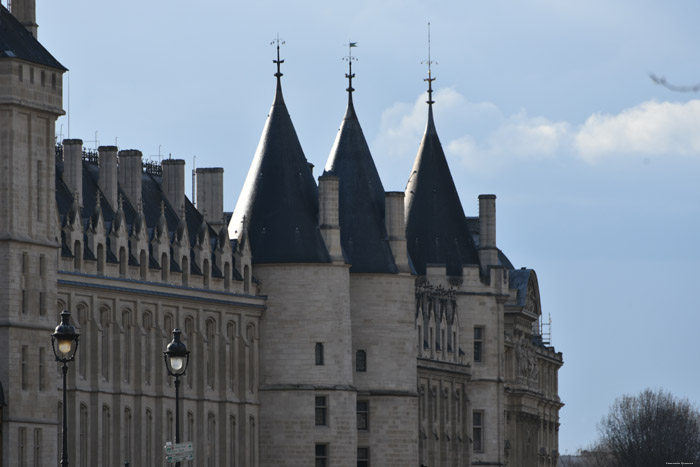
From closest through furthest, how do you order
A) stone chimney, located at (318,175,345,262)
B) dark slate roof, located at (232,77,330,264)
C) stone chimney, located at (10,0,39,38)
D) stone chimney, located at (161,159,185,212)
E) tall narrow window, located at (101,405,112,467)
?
stone chimney, located at (10,0,39,38) → tall narrow window, located at (101,405,112,467) → stone chimney, located at (161,159,185,212) → dark slate roof, located at (232,77,330,264) → stone chimney, located at (318,175,345,262)

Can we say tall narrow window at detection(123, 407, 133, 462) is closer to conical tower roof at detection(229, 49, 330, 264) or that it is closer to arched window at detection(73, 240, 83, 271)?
arched window at detection(73, 240, 83, 271)

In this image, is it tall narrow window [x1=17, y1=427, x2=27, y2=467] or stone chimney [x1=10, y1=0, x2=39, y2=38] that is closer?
tall narrow window [x1=17, y1=427, x2=27, y2=467]

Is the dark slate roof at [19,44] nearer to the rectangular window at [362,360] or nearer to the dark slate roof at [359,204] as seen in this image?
the dark slate roof at [359,204]

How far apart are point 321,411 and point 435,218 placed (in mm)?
18380

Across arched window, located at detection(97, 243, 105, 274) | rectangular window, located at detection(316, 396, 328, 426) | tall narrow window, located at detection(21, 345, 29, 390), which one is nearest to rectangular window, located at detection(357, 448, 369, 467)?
rectangular window, located at detection(316, 396, 328, 426)

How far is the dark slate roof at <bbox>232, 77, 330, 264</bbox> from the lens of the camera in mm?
101312

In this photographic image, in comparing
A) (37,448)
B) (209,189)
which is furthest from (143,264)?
(37,448)

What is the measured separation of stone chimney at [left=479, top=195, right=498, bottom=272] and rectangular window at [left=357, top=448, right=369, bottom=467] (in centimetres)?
1674

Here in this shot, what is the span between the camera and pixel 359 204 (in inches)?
4171

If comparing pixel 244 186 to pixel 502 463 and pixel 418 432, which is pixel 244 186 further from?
pixel 502 463

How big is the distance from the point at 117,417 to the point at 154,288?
528cm

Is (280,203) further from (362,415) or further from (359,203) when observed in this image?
(362,415)

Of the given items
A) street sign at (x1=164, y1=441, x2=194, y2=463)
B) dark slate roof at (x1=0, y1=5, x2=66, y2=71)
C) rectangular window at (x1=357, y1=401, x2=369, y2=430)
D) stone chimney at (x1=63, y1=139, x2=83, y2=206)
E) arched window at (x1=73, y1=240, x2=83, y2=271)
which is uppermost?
dark slate roof at (x1=0, y1=5, x2=66, y2=71)

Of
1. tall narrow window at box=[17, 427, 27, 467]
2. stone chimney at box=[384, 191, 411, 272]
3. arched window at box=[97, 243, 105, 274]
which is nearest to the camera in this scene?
tall narrow window at box=[17, 427, 27, 467]
